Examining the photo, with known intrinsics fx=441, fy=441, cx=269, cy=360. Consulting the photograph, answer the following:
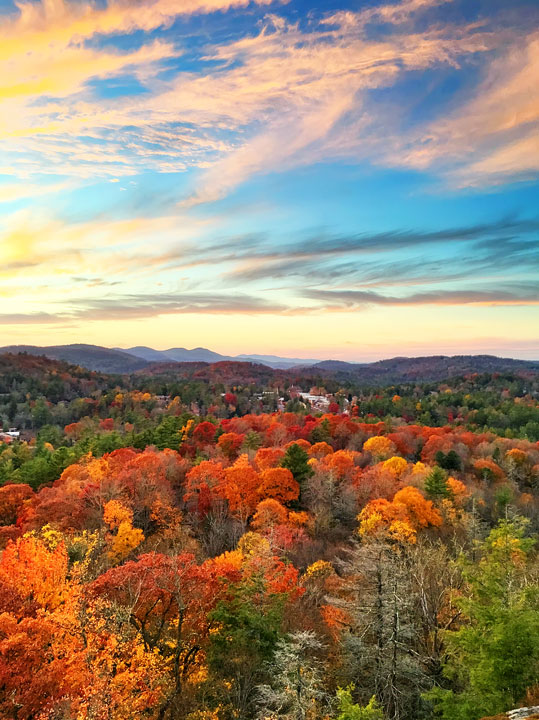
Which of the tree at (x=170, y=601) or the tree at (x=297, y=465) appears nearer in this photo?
the tree at (x=170, y=601)

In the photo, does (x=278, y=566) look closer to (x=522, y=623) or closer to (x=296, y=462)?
(x=522, y=623)

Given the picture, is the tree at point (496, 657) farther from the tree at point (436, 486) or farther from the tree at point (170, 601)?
the tree at point (436, 486)

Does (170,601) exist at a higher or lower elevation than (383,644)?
lower

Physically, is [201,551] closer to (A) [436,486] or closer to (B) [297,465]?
(B) [297,465]

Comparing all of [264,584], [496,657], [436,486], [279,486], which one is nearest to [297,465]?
[279,486]

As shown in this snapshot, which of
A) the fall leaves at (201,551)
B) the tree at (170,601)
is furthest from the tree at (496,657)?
the tree at (170,601)

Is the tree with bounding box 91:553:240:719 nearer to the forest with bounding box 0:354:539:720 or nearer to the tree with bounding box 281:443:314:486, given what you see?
the forest with bounding box 0:354:539:720

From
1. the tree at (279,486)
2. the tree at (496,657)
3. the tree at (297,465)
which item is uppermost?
the tree at (496,657)

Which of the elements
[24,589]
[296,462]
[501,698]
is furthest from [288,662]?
[296,462]
